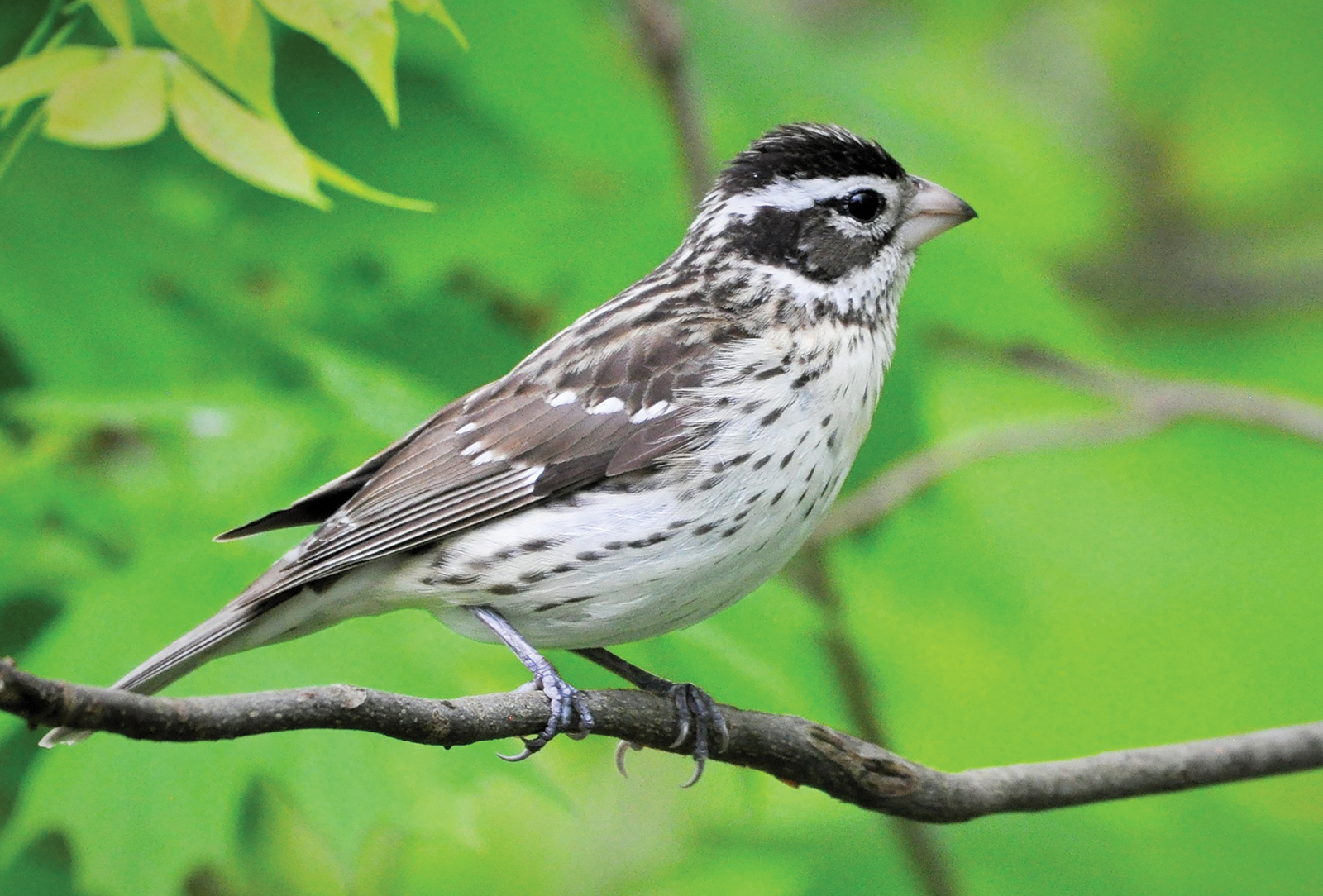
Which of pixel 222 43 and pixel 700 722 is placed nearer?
pixel 222 43

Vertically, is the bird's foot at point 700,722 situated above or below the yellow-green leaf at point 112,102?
below

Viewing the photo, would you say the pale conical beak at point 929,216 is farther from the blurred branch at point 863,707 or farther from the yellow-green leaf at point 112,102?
the yellow-green leaf at point 112,102

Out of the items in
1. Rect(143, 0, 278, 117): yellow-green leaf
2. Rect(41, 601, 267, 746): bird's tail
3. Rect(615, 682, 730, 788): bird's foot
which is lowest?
Rect(41, 601, 267, 746): bird's tail

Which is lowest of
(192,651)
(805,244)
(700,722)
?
(192,651)

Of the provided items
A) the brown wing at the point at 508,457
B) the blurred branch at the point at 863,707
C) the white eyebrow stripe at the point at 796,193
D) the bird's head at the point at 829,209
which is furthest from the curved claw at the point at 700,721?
the white eyebrow stripe at the point at 796,193

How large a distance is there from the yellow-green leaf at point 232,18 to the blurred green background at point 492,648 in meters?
1.15

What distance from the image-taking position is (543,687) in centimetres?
355

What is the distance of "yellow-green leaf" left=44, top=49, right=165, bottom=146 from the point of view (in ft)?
9.36

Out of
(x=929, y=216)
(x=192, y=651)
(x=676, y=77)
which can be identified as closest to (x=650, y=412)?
(x=929, y=216)

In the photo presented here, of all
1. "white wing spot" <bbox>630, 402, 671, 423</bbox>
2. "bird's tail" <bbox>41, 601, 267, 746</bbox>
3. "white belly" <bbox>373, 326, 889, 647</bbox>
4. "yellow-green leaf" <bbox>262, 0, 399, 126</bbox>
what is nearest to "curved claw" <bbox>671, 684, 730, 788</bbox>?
"white belly" <bbox>373, 326, 889, 647</bbox>

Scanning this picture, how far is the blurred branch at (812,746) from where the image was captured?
2416 millimetres

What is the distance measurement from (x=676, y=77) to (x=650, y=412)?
4.20ft

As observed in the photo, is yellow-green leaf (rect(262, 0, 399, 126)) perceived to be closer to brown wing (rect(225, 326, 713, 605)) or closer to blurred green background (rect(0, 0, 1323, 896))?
blurred green background (rect(0, 0, 1323, 896))

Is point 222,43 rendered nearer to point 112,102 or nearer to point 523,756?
point 112,102
